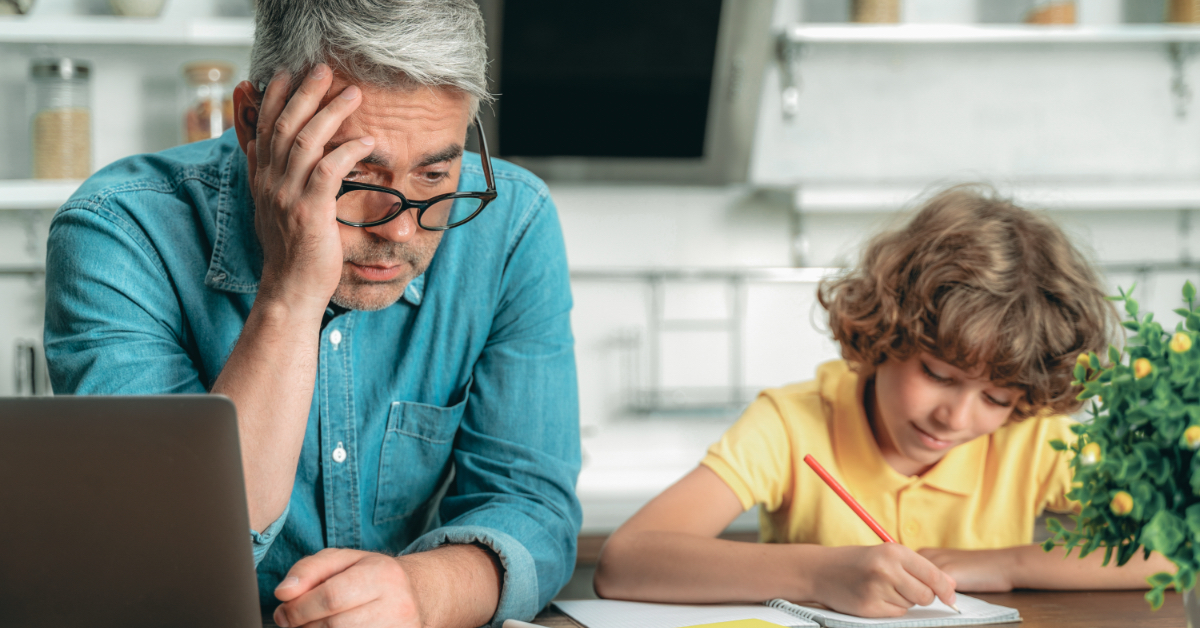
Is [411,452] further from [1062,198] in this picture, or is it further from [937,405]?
[1062,198]

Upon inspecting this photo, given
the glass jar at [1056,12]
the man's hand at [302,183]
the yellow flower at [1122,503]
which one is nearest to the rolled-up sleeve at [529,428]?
the man's hand at [302,183]

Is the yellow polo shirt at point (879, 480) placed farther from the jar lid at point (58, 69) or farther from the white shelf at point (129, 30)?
the jar lid at point (58, 69)

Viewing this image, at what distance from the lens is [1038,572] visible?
0.93 m

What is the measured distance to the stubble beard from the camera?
2.80 feet

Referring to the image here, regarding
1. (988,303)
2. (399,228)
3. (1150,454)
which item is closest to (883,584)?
(1150,454)

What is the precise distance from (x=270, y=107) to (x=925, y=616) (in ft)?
2.52

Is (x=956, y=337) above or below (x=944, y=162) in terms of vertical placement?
below

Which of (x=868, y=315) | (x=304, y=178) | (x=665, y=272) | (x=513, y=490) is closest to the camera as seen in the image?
(x=304, y=178)

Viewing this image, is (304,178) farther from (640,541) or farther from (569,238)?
(569,238)

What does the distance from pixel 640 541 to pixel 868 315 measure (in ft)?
1.46

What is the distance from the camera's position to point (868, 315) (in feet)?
3.86

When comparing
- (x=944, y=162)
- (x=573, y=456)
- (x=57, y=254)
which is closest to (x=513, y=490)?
(x=573, y=456)

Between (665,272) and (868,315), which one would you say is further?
(665,272)

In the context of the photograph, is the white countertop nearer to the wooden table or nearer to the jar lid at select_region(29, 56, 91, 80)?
the wooden table
